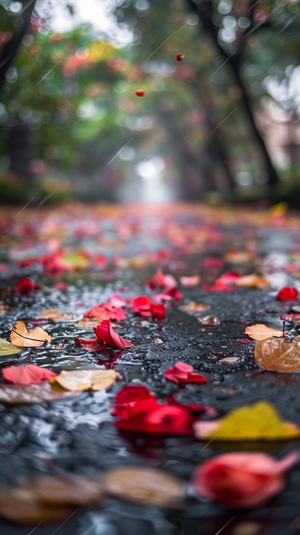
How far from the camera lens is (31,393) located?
1.10 metres

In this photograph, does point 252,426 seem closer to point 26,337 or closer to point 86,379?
point 86,379

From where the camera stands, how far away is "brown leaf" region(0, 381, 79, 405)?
106 cm

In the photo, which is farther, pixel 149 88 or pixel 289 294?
pixel 149 88

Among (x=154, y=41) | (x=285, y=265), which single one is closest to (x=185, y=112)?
(x=154, y=41)

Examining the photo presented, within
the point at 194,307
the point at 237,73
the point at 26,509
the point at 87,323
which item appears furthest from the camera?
the point at 237,73

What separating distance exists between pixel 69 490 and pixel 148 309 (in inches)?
47.0

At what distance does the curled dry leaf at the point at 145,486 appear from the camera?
29.0 inches

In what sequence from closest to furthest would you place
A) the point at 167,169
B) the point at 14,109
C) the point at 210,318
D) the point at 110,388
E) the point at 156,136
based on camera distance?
the point at 110,388 < the point at 210,318 < the point at 14,109 < the point at 156,136 < the point at 167,169

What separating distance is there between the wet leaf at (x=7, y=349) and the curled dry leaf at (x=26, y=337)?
6 cm

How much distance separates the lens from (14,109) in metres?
9.20

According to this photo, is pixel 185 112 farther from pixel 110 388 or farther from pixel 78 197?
pixel 110 388

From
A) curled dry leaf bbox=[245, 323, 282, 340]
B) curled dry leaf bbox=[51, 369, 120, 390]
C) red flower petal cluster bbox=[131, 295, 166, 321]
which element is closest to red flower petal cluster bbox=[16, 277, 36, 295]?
red flower petal cluster bbox=[131, 295, 166, 321]

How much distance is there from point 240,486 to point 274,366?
0.55 m

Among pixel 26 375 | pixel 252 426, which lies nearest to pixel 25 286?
pixel 26 375
